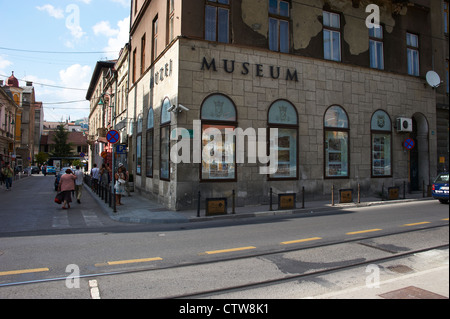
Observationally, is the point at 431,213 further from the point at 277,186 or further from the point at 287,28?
the point at 287,28

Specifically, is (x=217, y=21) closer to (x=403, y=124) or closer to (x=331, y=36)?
(x=331, y=36)

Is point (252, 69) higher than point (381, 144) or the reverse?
higher

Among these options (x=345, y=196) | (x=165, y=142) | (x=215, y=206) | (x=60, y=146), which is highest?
(x=60, y=146)

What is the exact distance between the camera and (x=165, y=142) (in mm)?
14438

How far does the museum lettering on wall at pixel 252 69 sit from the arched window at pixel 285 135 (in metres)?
1.21

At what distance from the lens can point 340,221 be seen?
33.0 ft

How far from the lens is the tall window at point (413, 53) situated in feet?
62.6

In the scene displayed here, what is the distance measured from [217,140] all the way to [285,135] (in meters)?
3.37

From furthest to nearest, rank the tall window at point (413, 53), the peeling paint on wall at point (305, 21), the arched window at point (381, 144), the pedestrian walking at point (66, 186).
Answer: the tall window at point (413, 53) < the arched window at point (381, 144) < the peeling paint on wall at point (305, 21) < the pedestrian walking at point (66, 186)

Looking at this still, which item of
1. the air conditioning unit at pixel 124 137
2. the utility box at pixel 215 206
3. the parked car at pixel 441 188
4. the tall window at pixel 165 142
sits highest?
the air conditioning unit at pixel 124 137

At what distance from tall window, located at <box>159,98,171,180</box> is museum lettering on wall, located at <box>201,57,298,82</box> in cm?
248

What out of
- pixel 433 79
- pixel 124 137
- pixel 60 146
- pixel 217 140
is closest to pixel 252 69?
pixel 217 140

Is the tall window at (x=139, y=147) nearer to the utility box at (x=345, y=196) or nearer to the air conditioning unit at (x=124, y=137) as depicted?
the air conditioning unit at (x=124, y=137)

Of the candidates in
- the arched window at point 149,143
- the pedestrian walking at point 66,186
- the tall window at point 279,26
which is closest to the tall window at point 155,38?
the arched window at point 149,143
